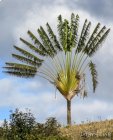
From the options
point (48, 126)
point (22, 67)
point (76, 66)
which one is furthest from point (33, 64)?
point (48, 126)

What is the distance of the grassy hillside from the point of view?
2747 centimetres

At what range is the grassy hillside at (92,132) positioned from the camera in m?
27.5

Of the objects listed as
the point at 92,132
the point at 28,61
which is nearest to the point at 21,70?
the point at 28,61

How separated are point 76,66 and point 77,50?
1.34 meters

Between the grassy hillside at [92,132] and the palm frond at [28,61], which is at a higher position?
the palm frond at [28,61]

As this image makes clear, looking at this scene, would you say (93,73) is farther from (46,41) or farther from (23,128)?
(23,128)

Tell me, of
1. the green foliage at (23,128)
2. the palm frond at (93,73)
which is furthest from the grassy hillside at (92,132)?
the palm frond at (93,73)

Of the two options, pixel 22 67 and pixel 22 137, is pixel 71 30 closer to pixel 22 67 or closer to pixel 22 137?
pixel 22 67

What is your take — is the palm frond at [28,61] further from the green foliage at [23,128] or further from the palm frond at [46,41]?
the green foliage at [23,128]

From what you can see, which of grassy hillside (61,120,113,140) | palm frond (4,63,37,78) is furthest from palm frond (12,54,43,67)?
grassy hillside (61,120,113,140)

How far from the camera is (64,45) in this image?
40.6 metres

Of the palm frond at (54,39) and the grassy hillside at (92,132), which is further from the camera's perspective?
the palm frond at (54,39)

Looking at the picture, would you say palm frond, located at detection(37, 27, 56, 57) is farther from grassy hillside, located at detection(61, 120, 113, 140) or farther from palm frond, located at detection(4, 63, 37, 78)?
grassy hillside, located at detection(61, 120, 113, 140)

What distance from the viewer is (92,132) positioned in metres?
28.2
